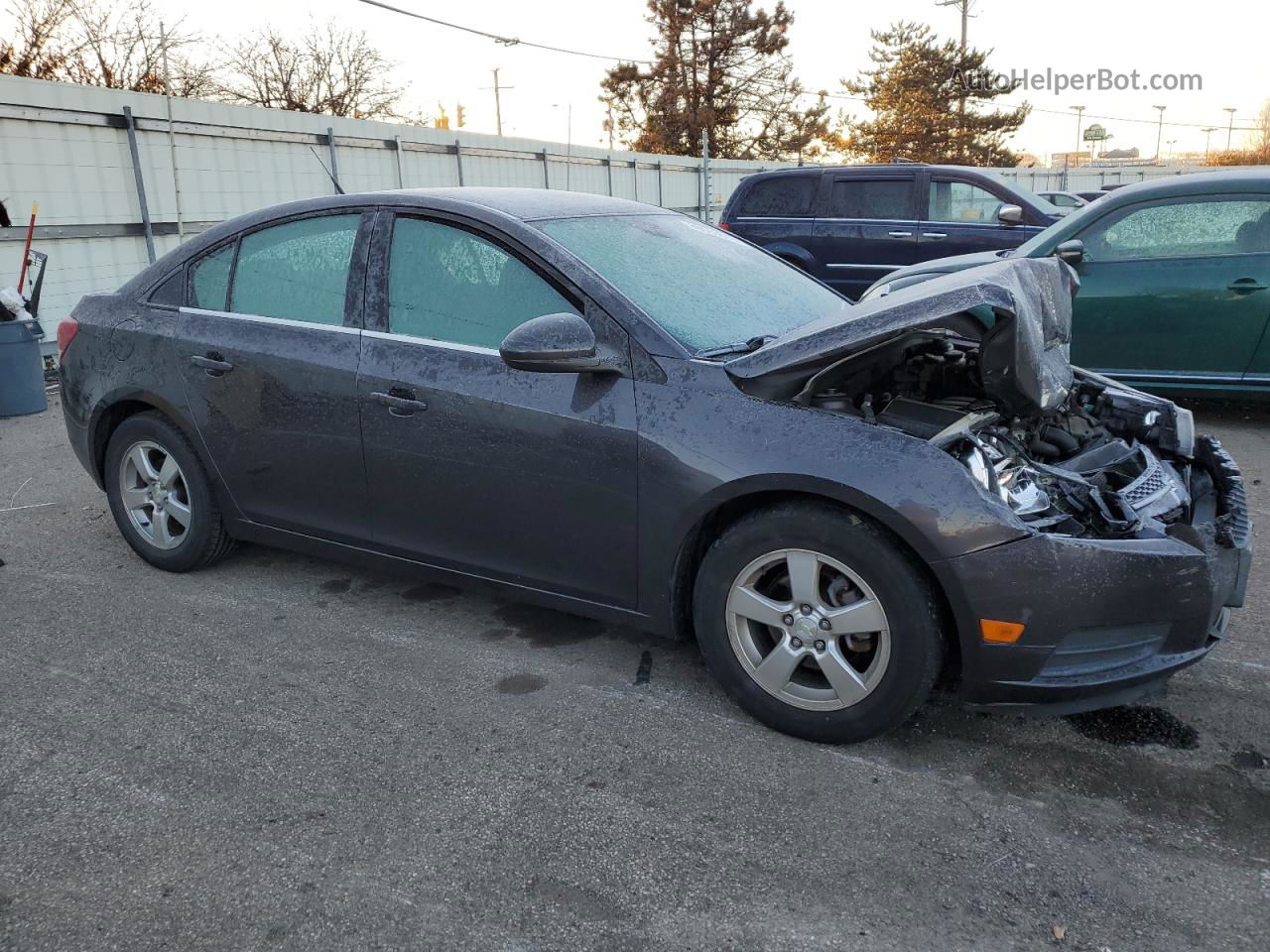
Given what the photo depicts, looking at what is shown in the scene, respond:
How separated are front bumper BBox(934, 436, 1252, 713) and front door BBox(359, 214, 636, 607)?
105cm

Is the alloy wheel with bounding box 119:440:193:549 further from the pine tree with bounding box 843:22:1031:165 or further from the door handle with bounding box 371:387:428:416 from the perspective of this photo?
the pine tree with bounding box 843:22:1031:165

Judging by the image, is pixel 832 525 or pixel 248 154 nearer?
pixel 832 525

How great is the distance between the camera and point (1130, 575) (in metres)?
2.54

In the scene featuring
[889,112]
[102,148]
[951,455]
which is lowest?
[951,455]

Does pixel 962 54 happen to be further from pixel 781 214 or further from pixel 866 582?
pixel 866 582

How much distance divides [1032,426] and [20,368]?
761 centimetres

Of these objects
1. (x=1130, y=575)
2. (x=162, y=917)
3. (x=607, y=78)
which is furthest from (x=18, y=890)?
(x=607, y=78)

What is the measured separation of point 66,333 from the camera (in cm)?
439

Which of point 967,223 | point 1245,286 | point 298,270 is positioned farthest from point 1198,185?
point 298,270

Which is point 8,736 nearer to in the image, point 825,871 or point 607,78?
point 825,871

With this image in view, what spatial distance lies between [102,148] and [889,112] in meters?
50.4

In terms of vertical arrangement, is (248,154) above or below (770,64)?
below

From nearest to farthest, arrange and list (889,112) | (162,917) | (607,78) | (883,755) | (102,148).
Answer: (162,917) → (883,755) → (102,148) → (607,78) → (889,112)

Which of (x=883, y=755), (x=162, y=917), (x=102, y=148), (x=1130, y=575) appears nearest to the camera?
(x=162, y=917)
